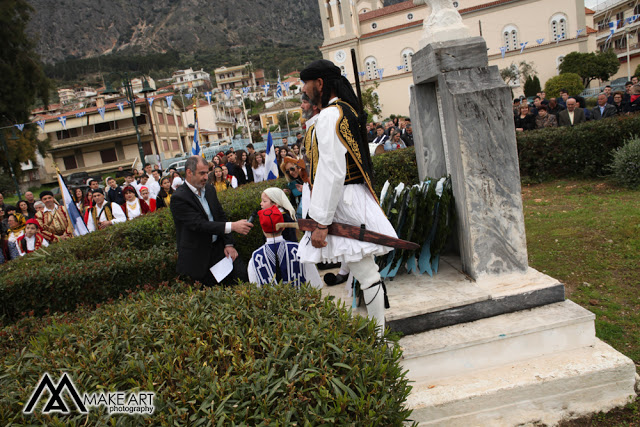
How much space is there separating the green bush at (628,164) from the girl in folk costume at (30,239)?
34.5 feet

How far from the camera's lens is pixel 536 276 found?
3.75m

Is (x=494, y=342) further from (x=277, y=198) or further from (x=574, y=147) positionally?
(x=574, y=147)

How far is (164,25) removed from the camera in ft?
539

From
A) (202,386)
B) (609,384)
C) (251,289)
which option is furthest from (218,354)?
(609,384)

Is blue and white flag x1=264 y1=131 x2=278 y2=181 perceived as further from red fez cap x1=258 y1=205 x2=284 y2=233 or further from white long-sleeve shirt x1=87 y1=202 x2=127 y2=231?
red fez cap x1=258 y1=205 x2=284 y2=233

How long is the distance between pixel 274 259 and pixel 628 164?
22.0ft

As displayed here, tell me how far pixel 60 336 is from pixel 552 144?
951 centimetres

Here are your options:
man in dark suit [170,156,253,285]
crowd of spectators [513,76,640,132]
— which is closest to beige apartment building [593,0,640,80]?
crowd of spectators [513,76,640,132]

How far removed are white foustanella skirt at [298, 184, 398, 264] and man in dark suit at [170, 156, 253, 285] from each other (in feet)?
4.81

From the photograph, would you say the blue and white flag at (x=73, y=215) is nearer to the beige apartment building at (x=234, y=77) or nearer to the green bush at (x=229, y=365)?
the green bush at (x=229, y=365)

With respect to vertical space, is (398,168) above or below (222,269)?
above

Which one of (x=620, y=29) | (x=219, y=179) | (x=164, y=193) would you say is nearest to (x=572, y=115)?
(x=219, y=179)

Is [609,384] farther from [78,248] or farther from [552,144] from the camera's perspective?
[552,144]

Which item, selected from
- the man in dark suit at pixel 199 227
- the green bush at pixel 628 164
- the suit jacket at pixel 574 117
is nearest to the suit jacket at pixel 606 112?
the suit jacket at pixel 574 117
